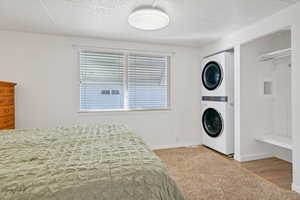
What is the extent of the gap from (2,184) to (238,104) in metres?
3.11

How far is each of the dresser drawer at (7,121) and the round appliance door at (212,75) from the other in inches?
141

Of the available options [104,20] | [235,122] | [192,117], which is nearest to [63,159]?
[104,20]

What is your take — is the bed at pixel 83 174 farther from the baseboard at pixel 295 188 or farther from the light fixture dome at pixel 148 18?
the baseboard at pixel 295 188

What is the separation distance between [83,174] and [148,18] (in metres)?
1.83

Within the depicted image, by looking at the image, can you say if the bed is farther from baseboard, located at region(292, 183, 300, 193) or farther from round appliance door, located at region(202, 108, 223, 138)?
round appliance door, located at region(202, 108, 223, 138)

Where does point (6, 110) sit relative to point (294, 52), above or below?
below

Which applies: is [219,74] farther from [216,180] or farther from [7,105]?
[7,105]

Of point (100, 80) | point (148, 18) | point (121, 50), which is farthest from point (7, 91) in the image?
point (148, 18)

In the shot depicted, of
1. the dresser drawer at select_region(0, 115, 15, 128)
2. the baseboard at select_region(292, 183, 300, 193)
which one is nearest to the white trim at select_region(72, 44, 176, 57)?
the dresser drawer at select_region(0, 115, 15, 128)

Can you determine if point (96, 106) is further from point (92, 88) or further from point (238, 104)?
Answer: point (238, 104)

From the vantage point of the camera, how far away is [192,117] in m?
3.90

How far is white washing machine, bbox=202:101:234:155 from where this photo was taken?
3154 mm

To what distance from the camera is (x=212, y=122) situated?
357 centimetres

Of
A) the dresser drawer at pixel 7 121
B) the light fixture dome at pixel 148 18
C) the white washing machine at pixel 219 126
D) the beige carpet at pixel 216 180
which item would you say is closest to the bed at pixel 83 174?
the beige carpet at pixel 216 180
